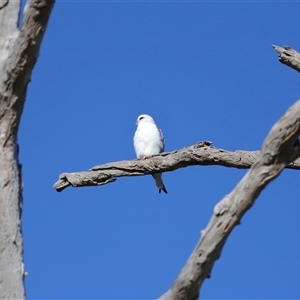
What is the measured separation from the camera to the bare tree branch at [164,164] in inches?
267

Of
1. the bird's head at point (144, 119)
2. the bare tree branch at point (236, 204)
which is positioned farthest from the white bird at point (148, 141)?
the bare tree branch at point (236, 204)

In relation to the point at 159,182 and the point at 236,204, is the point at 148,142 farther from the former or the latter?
the point at 236,204

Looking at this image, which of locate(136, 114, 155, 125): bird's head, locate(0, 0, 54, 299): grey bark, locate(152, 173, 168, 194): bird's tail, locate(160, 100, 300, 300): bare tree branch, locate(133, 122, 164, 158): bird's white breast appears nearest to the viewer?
locate(160, 100, 300, 300): bare tree branch

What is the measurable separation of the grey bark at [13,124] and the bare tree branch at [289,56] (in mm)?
3588

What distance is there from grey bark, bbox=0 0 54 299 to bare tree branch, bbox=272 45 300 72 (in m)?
3.59

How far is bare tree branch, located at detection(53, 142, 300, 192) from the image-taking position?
22.2 feet

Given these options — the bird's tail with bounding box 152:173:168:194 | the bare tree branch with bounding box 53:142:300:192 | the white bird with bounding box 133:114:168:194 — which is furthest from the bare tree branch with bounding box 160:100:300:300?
the white bird with bounding box 133:114:168:194

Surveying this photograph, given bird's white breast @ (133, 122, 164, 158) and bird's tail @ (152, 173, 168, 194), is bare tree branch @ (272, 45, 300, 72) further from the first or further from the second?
bird's white breast @ (133, 122, 164, 158)

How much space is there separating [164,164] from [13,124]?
3.39 meters

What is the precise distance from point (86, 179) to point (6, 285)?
3335mm

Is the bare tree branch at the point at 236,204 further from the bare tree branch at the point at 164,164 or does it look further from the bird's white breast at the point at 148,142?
the bird's white breast at the point at 148,142

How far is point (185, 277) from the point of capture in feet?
10.8

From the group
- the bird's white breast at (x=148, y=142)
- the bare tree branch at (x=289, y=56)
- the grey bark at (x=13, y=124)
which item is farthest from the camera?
the bird's white breast at (x=148, y=142)

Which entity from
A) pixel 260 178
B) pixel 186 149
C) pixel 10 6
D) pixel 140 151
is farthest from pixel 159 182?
pixel 260 178
